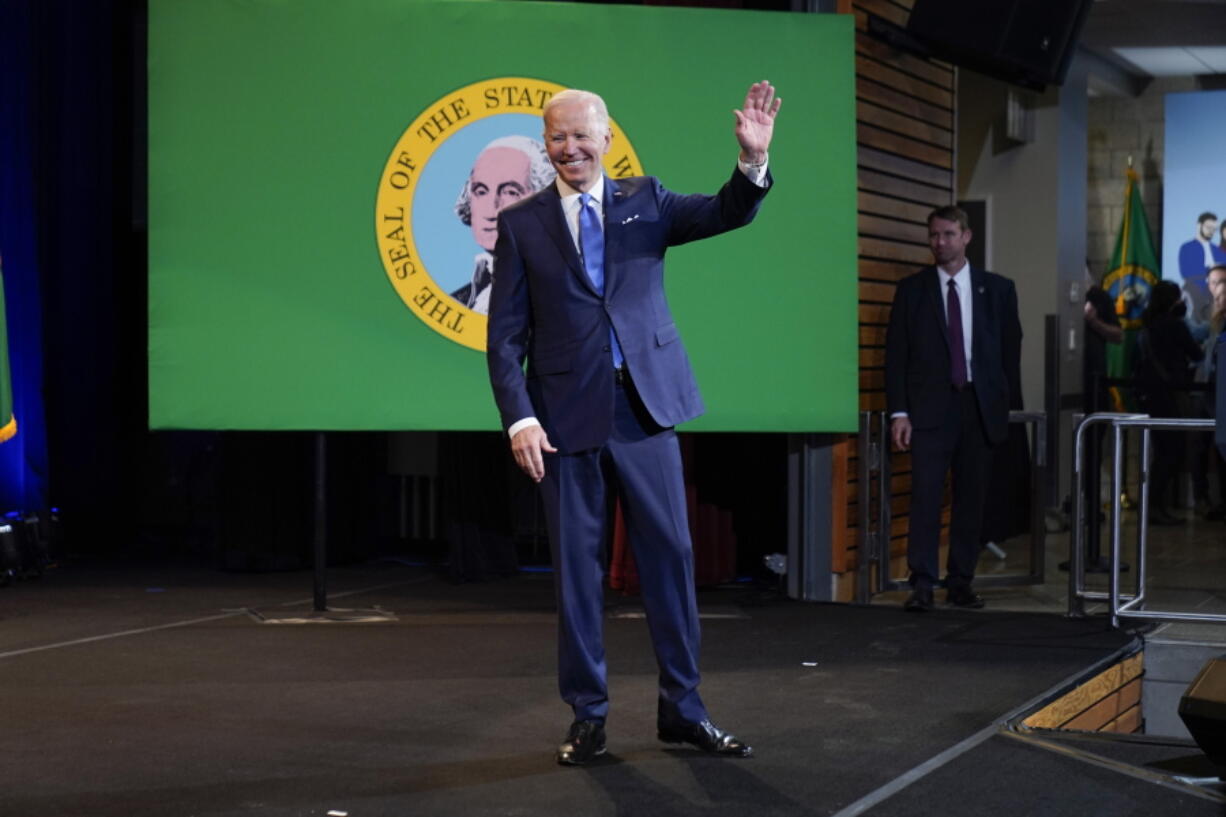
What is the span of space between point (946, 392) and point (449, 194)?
204 centimetres

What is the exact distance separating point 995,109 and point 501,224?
735 centimetres

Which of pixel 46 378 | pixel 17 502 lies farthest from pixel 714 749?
pixel 46 378

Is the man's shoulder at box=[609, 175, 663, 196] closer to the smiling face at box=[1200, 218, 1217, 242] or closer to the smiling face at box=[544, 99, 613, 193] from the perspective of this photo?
the smiling face at box=[544, 99, 613, 193]

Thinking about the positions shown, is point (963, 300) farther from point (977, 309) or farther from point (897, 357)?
point (897, 357)

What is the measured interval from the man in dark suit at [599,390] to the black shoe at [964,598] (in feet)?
8.96

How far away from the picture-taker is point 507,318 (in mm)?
3586

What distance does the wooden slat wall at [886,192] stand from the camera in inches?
251

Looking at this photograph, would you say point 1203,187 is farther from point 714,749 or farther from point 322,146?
point 714,749

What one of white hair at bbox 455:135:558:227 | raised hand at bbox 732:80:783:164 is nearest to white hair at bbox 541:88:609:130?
raised hand at bbox 732:80:783:164

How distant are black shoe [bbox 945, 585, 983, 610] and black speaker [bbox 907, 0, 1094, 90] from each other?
2.19 meters

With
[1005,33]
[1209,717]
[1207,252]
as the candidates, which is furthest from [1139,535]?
[1207,252]

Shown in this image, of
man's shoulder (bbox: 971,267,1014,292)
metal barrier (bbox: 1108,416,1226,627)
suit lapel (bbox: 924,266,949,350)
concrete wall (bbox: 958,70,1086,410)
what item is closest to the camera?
metal barrier (bbox: 1108,416,1226,627)

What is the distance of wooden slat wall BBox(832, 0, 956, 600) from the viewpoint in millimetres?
6387

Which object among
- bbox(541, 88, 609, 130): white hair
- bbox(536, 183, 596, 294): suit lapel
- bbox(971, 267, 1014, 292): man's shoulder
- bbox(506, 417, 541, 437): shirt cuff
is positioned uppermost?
bbox(541, 88, 609, 130): white hair
